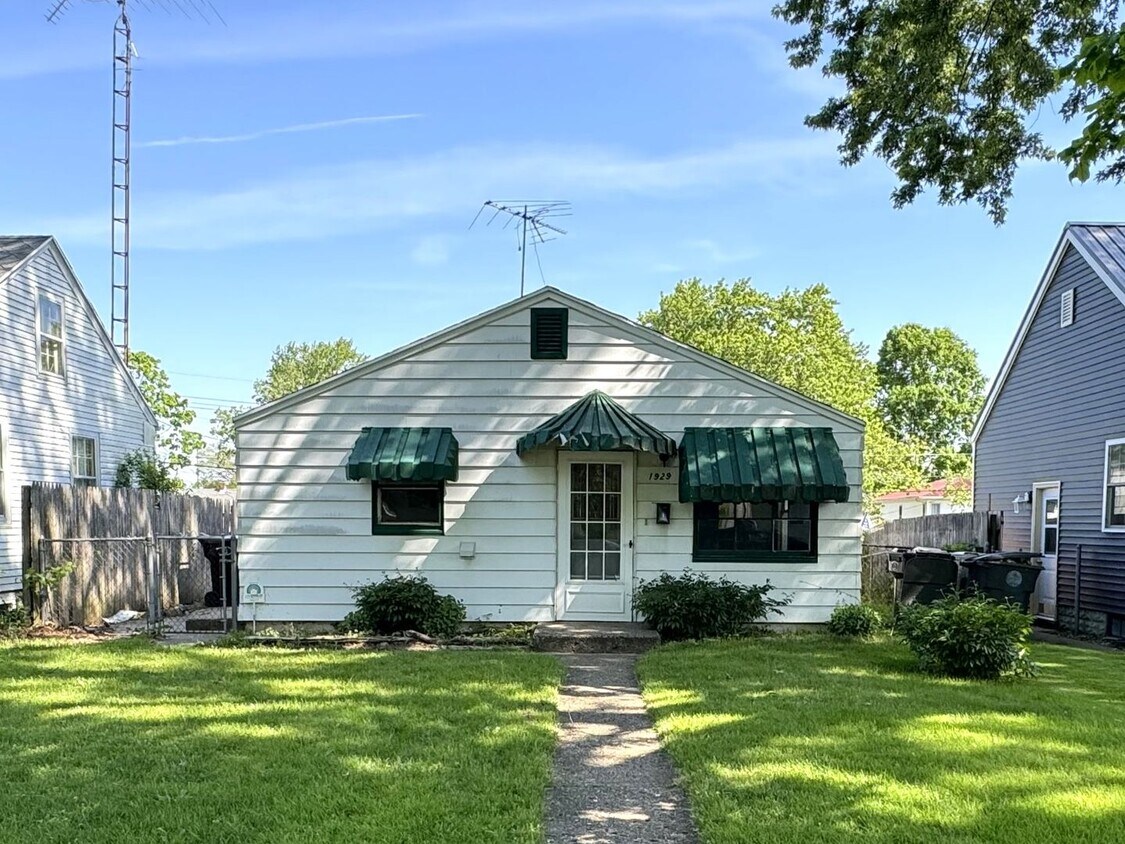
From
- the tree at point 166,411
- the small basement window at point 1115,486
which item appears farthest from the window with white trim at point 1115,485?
the tree at point 166,411

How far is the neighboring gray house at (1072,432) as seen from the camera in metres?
10.8

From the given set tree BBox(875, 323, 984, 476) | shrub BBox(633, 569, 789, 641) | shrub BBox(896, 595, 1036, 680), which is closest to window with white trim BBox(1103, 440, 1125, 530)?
shrub BBox(896, 595, 1036, 680)

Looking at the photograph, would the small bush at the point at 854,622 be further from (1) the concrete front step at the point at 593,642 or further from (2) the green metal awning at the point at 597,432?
(2) the green metal awning at the point at 597,432

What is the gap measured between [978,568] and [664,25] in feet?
27.5

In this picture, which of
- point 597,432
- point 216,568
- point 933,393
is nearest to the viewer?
point 597,432

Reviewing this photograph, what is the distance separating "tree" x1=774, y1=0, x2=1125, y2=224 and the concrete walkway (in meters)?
6.70

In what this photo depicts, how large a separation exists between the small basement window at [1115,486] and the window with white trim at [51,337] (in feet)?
56.1

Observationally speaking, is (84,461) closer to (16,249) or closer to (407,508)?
(16,249)

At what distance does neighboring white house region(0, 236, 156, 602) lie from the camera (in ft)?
39.0

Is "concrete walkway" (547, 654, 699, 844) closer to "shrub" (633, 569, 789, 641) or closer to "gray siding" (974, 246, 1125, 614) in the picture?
"shrub" (633, 569, 789, 641)

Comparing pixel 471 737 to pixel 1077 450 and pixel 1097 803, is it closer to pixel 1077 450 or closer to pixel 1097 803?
pixel 1097 803

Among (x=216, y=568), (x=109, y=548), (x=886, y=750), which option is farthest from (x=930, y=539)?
(x=109, y=548)

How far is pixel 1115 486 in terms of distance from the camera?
10734mm

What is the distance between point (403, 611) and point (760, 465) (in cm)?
443
